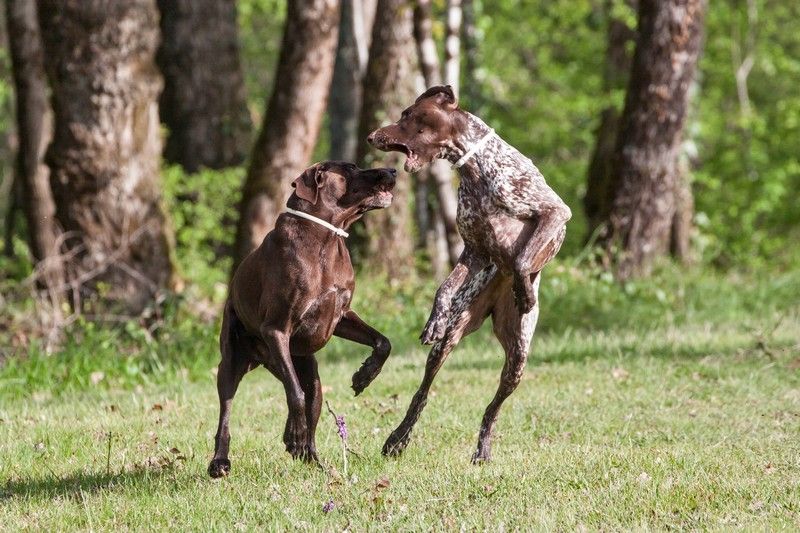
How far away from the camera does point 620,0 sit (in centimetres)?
1803

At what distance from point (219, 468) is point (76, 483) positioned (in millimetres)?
852

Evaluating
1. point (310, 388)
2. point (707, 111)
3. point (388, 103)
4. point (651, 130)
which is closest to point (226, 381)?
point (310, 388)

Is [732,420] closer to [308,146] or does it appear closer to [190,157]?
[308,146]

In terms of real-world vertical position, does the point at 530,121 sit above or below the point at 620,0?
below

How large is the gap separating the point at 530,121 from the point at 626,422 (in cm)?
1986

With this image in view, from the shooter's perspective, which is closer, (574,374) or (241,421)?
(241,421)

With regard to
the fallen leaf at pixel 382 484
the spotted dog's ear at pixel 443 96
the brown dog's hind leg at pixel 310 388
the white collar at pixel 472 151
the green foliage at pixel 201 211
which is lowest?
the green foliage at pixel 201 211

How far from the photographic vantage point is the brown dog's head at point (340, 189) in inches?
232

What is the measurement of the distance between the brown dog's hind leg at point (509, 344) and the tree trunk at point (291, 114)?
8005 millimetres

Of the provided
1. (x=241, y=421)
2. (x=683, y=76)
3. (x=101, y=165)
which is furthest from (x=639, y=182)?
(x=241, y=421)

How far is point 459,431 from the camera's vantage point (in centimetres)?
737

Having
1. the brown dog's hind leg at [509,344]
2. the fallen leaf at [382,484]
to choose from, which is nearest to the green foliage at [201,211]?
the brown dog's hind leg at [509,344]

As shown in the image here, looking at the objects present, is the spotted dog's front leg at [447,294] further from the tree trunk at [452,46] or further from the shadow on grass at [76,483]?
the tree trunk at [452,46]

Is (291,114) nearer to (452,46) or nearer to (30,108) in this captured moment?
(452,46)
